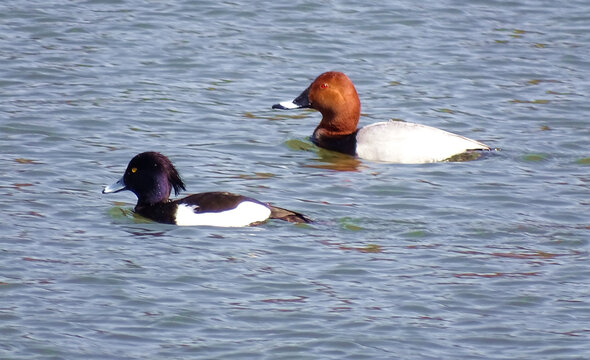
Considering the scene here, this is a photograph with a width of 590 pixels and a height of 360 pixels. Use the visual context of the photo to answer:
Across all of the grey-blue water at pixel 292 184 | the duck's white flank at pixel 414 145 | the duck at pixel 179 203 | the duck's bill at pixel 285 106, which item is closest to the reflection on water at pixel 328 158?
the grey-blue water at pixel 292 184

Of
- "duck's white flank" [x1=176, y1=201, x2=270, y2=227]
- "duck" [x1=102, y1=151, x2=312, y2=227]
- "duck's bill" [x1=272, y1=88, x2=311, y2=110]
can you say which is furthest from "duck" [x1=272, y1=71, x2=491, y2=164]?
"duck's white flank" [x1=176, y1=201, x2=270, y2=227]

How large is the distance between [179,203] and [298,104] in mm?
3476

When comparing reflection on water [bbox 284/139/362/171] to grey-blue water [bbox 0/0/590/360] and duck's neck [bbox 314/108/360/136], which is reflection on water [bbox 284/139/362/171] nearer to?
grey-blue water [bbox 0/0/590/360]

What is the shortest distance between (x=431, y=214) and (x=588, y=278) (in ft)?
5.78

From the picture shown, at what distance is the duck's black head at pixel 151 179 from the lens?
374 inches

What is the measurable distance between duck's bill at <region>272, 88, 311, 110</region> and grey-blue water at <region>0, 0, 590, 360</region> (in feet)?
0.96

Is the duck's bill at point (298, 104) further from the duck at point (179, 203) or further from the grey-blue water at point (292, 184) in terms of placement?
the duck at point (179, 203)

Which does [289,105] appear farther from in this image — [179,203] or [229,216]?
[229,216]

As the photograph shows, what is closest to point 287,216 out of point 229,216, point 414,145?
point 229,216

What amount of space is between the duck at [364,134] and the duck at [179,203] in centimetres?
247

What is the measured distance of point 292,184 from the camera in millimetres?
10703

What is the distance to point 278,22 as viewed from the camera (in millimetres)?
16172

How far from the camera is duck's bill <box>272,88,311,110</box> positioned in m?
12.6

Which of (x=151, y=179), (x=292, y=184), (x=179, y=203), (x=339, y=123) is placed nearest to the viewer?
(x=179, y=203)
